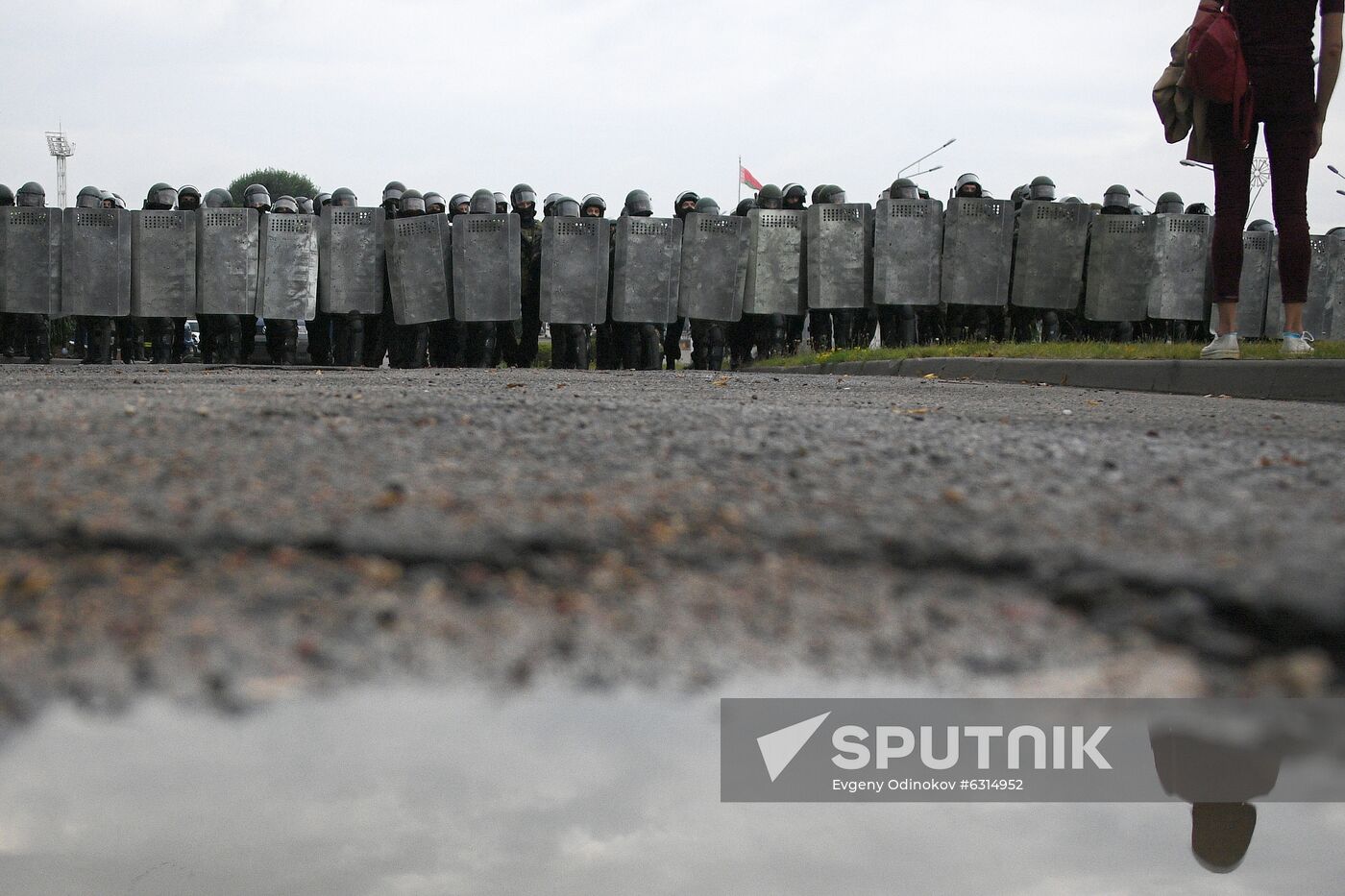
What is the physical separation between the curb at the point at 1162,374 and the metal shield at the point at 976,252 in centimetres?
410

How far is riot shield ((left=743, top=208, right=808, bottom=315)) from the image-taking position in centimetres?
1333

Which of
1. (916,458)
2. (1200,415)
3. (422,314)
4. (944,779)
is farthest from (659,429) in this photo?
(422,314)

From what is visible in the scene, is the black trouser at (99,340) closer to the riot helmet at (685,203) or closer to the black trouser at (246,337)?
the black trouser at (246,337)

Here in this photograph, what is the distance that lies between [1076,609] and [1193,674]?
20cm

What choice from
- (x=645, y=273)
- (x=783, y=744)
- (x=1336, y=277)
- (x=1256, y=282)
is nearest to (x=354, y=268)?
(x=645, y=273)

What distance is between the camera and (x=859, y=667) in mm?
1359

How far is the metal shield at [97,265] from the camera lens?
43.2 feet

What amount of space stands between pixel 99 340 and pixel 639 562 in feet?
46.3

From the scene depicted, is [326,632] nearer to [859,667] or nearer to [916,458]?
[859,667]

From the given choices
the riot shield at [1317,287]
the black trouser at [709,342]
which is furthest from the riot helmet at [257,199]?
the riot shield at [1317,287]

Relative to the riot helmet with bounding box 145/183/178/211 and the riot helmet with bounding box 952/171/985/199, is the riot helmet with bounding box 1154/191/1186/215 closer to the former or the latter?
the riot helmet with bounding box 952/171/985/199

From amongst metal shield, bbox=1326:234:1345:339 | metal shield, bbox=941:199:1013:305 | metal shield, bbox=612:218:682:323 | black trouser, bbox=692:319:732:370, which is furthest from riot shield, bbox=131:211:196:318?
metal shield, bbox=1326:234:1345:339

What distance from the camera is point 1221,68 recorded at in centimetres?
617

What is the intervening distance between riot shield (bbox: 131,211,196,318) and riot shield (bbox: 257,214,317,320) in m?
0.73
